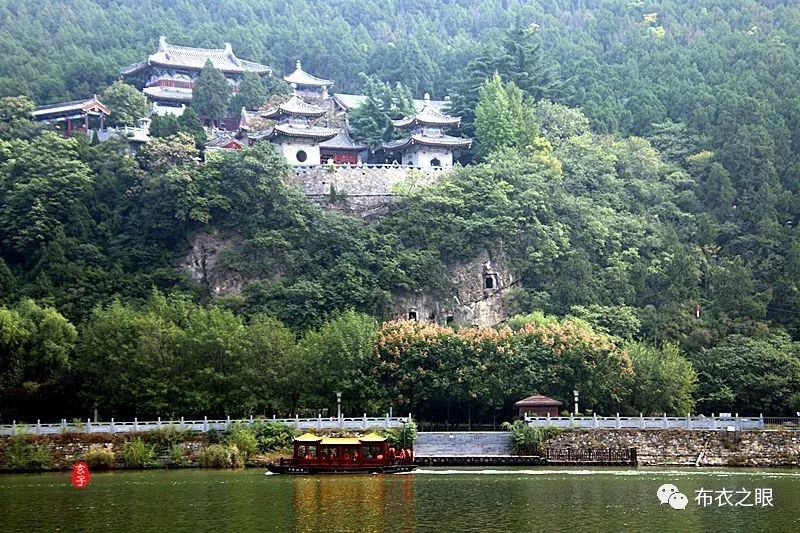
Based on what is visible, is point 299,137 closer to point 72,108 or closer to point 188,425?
point 72,108

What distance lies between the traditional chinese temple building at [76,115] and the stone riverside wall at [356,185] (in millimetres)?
15110

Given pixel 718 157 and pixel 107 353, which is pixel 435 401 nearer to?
pixel 107 353

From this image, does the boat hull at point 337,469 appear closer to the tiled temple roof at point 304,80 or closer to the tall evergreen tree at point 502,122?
the tall evergreen tree at point 502,122

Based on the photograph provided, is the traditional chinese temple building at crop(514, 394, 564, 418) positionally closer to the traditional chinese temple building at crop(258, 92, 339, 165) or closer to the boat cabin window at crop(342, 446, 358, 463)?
the boat cabin window at crop(342, 446, 358, 463)

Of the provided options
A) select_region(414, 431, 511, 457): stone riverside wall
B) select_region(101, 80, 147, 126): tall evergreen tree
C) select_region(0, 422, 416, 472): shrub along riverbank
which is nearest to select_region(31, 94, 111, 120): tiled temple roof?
select_region(101, 80, 147, 126): tall evergreen tree

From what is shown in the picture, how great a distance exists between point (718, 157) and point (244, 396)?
34690 mm

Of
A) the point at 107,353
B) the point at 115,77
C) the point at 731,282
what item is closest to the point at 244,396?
the point at 107,353

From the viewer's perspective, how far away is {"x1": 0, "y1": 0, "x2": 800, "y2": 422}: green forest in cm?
4822

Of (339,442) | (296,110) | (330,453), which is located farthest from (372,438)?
(296,110)

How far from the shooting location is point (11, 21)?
320 feet

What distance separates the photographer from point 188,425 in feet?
146

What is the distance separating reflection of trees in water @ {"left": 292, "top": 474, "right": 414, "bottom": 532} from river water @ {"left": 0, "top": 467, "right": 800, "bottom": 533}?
0.04 m

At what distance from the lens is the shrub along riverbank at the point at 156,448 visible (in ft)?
142

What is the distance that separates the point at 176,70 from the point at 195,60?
76.7 inches
